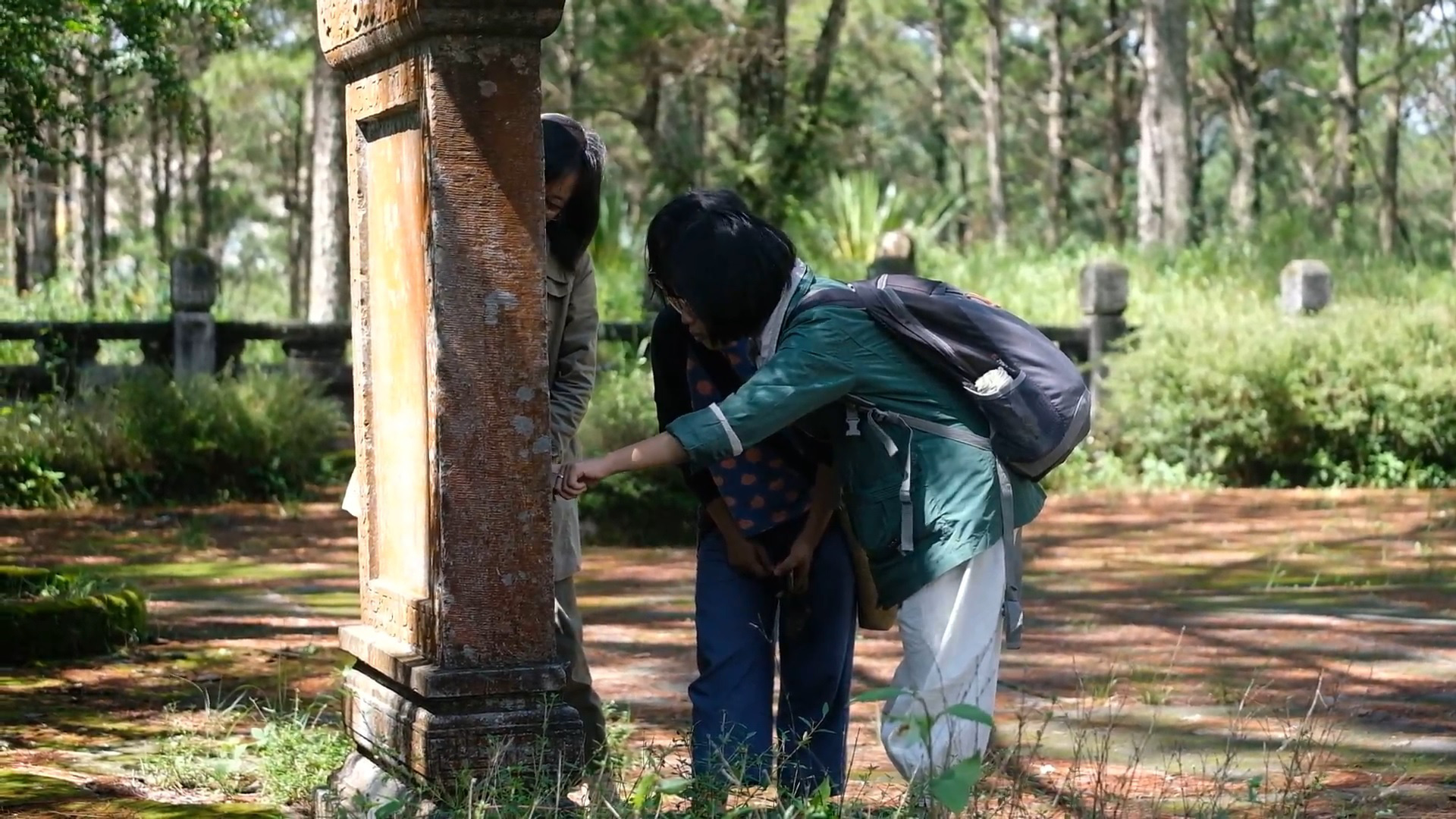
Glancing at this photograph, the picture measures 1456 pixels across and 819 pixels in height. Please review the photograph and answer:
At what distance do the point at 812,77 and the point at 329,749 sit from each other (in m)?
20.4

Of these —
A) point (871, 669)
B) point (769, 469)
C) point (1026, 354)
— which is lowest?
point (871, 669)

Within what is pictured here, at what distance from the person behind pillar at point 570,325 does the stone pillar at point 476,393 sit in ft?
1.03

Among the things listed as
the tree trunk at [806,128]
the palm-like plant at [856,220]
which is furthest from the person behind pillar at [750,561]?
the tree trunk at [806,128]

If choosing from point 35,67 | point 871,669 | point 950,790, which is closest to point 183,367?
point 35,67

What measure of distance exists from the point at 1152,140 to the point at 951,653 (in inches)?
826

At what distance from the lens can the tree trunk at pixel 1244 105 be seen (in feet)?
113

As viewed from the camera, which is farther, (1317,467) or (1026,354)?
(1317,467)

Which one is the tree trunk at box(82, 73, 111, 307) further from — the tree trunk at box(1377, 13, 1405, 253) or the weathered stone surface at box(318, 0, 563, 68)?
the tree trunk at box(1377, 13, 1405, 253)

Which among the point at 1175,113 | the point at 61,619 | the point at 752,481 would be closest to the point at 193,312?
the point at 61,619

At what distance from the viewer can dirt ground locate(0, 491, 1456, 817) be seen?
4758 millimetres

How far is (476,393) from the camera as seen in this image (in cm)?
374

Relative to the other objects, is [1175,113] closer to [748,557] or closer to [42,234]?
[42,234]

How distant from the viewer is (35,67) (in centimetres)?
821

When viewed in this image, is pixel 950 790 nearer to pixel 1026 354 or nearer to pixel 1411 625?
pixel 1026 354
